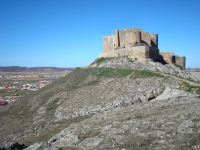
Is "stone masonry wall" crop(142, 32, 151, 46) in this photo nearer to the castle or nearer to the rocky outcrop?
the castle

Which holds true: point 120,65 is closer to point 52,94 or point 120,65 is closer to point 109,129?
point 52,94

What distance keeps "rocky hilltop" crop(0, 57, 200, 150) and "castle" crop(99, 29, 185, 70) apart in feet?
6.04

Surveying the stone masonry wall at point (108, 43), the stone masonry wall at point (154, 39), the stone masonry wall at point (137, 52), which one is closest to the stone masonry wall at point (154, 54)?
the stone masonry wall at point (137, 52)

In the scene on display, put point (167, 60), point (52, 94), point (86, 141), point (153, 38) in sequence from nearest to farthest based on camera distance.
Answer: point (86, 141)
point (52, 94)
point (167, 60)
point (153, 38)

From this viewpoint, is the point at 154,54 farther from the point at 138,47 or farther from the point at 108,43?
the point at 108,43

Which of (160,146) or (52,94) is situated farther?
(52,94)

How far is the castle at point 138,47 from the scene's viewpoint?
31.6 metres

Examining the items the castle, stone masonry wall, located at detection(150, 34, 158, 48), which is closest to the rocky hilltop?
the castle

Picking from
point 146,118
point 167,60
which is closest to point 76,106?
point 146,118

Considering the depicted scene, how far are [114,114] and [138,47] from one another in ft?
62.4

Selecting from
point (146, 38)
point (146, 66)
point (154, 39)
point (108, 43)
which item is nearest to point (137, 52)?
point (146, 66)

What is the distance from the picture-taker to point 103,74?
2884 centimetres

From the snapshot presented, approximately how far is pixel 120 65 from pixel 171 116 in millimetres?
20115

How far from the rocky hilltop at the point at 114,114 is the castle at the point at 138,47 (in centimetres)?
184
